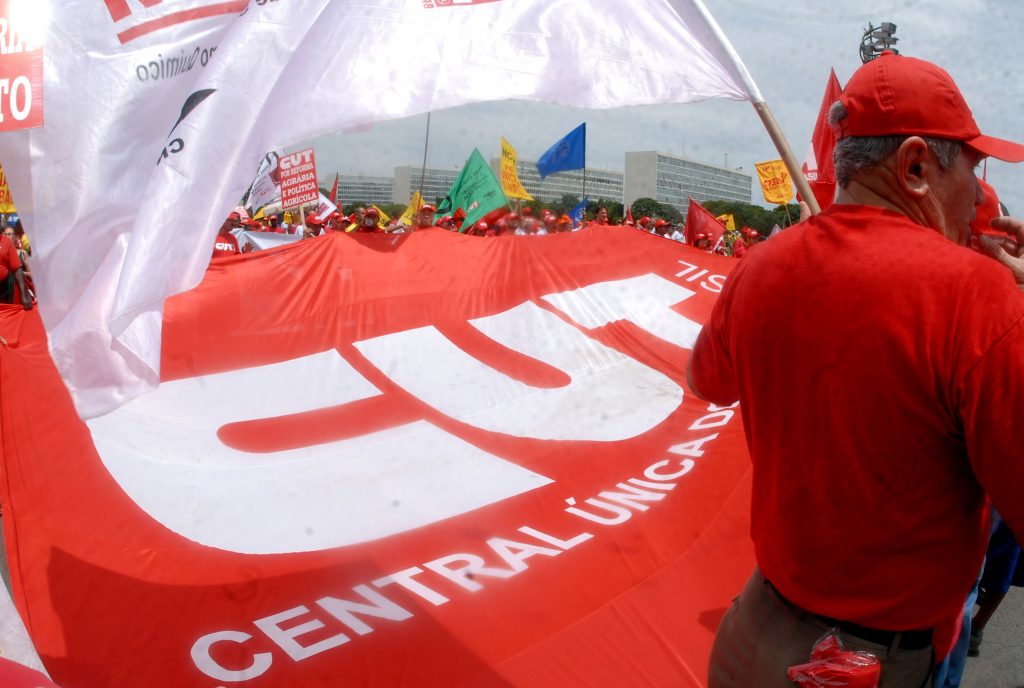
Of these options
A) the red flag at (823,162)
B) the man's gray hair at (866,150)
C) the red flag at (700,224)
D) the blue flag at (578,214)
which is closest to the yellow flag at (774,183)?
the red flag at (700,224)

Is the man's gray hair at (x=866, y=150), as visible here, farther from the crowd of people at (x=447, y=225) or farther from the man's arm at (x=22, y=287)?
the man's arm at (x=22, y=287)

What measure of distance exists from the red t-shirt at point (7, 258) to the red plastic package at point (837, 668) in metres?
10.3

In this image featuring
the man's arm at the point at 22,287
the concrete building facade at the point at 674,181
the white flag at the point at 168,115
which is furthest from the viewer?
the concrete building facade at the point at 674,181

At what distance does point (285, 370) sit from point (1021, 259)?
3250 millimetres

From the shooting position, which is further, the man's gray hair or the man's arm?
the man's arm

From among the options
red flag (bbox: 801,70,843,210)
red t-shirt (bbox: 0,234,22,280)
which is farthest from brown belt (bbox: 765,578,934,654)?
red t-shirt (bbox: 0,234,22,280)

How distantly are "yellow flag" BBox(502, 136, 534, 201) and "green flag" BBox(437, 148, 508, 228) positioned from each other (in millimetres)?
1109

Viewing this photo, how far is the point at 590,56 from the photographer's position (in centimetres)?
222

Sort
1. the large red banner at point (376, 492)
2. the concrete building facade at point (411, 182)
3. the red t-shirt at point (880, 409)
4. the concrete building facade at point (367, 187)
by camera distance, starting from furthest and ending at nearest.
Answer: the concrete building facade at point (367, 187), the concrete building facade at point (411, 182), the large red banner at point (376, 492), the red t-shirt at point (880, 409)

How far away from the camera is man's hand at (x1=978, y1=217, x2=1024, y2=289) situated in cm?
156

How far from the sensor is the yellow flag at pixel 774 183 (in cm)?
1433

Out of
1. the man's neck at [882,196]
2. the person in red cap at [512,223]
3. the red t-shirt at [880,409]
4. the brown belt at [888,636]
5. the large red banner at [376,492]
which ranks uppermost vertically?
the man's neck at [882,196]

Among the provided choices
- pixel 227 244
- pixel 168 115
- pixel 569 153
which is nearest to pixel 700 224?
pixel 569 153

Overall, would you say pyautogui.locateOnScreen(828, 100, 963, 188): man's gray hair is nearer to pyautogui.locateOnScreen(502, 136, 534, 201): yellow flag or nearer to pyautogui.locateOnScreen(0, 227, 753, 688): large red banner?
pyautogui.locateOnScreen(0, 227, 753, 688): large red banner
